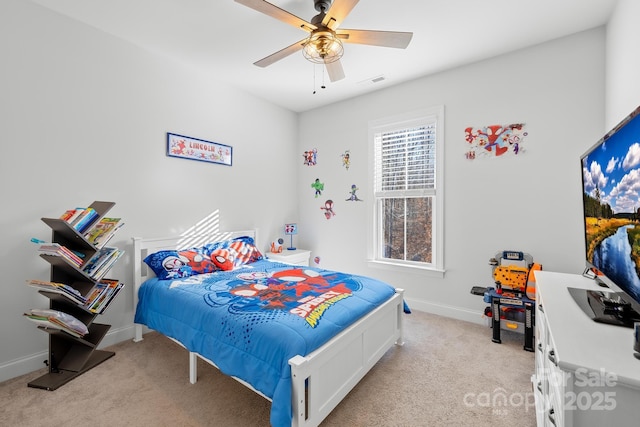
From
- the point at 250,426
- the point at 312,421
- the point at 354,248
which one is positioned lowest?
the point at 250,426

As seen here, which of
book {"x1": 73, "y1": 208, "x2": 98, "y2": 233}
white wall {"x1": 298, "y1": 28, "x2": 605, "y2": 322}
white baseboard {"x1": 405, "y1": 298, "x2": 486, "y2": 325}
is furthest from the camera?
white baseboard {"x1": 405, "y1": 298, "x2": 486, "y2": 325}

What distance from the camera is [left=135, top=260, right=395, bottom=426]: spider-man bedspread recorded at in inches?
59.3

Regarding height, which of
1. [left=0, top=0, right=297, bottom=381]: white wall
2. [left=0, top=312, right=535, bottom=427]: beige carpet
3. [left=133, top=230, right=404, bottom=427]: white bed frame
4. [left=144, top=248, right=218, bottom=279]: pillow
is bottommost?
[left=0, top=312, right=535, bottom=427]: beige carpet

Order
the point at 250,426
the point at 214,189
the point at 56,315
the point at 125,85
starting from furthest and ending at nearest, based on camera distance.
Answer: the point at 214,189, the point at 125,85, the point at 56,315, the point at 250,426

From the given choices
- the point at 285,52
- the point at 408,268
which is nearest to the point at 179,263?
the point at 285,52

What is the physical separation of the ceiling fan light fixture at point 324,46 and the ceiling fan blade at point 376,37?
0.06m

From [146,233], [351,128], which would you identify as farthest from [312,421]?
[351,128]

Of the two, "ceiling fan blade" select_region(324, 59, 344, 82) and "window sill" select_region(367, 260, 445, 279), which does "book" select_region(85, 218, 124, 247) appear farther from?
"window sill" select_region(367, 260, 445, 279)

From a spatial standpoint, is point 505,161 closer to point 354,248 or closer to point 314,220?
point 354,248

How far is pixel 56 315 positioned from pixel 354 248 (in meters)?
3.10

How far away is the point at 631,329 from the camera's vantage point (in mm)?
1062

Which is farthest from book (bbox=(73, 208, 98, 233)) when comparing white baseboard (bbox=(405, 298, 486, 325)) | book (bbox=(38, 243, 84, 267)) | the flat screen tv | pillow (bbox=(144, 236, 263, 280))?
white baseboard (bbox=(405, 298, 486, 325))

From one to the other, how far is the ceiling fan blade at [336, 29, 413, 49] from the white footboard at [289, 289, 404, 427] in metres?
1.93

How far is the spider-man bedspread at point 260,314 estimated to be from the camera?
4.94 ft
